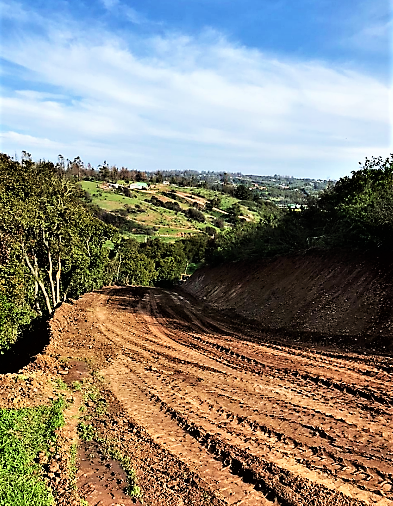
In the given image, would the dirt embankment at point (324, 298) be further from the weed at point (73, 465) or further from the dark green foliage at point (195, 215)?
the dark green foliage at point (195, 215)

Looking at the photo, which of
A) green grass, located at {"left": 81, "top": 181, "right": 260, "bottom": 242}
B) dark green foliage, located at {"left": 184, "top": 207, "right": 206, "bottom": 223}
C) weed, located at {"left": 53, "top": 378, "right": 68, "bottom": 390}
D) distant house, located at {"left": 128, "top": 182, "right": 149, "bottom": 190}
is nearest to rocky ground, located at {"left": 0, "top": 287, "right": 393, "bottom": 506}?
weed, located at {"left": 53, "top": 378, "right": 68, "bottom": 390}

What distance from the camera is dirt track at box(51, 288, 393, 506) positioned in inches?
232

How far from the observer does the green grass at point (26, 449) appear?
18.3 ft

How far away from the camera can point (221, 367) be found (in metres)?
11.9

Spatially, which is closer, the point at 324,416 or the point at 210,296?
the point at 324,416

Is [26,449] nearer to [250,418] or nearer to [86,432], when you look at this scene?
[86,432]

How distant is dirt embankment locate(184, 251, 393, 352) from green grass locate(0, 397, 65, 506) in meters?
9.49

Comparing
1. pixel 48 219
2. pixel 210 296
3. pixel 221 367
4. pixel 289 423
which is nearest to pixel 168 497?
pixel 289 423

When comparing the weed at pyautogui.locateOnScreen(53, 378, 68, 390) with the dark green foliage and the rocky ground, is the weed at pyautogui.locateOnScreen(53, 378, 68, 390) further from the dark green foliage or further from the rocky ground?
the dark green foliage

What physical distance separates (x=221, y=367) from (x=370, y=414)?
4667 mm

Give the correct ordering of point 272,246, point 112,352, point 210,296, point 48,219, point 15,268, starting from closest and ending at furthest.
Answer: point 112,352
point 15,268
point 48,219
point 272,246
point 210,296

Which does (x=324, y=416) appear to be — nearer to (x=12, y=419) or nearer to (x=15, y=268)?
(x=12, y=419)

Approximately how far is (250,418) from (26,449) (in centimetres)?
404

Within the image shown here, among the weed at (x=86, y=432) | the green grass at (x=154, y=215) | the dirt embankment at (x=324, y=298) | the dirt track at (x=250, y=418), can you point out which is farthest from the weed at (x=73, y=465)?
the green grass at (x=154, y=215)
